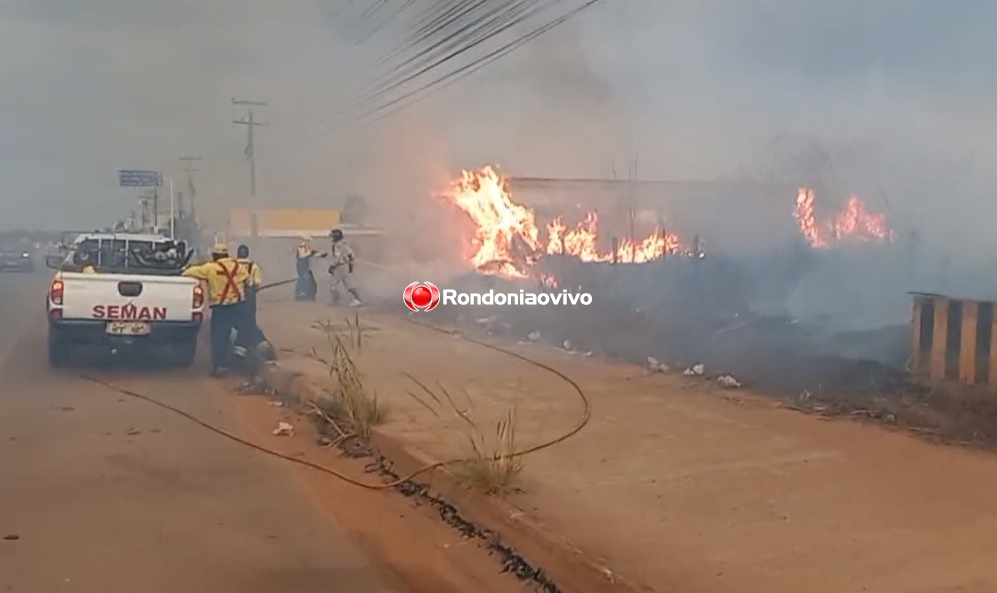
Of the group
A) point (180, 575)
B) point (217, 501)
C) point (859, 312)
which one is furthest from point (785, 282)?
point (180, 575)

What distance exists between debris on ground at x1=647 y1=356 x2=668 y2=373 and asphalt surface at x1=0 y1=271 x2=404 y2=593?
4.70 meters

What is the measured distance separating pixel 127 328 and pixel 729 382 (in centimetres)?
689

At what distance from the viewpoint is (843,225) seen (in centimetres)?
2155

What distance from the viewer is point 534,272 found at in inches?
754

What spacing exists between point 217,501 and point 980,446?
17.4 ft

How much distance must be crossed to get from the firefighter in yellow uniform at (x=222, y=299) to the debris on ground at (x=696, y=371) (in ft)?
17.6

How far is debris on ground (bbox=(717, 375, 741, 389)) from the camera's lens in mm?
9988

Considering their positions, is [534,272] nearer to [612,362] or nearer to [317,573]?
[612,362]

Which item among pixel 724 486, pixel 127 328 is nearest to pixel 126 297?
pixel 127 328

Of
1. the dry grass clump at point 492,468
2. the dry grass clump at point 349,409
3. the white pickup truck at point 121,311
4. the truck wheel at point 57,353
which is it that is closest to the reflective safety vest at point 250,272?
the white pickup truck at point 121,311

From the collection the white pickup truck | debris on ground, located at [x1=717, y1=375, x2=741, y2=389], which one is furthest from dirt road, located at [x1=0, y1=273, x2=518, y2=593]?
debris on ground, located at [x1=717, y1=375, x2=741, y2=389]

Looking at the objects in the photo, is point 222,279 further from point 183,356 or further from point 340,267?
point 340,267

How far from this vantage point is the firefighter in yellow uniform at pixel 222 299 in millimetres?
12031

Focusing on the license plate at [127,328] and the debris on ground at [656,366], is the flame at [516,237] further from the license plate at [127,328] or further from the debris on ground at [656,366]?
the license plate at [127,328]
